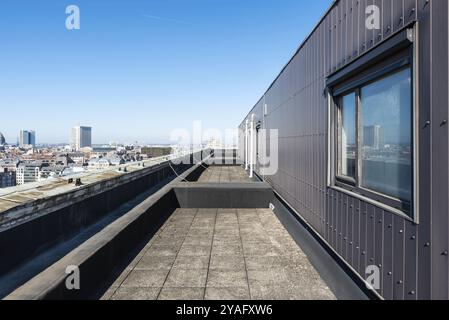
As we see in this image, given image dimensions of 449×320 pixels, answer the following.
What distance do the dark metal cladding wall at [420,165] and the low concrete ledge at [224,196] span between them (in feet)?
10.3

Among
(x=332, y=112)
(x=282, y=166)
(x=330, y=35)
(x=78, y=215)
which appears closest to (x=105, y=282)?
(x=78, y=215)

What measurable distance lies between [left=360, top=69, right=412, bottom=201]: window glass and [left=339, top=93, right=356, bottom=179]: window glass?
26cm

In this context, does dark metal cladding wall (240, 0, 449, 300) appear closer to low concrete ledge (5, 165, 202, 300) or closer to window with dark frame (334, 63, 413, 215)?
window with dark frame (334, 63, 413, 215)

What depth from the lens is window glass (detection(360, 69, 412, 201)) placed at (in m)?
2.77

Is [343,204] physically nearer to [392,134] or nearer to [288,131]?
[392,134]

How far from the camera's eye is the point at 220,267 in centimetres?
503

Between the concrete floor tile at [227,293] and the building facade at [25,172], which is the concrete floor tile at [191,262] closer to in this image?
the concrete floor tile at [227,293]

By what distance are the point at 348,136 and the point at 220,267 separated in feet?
8.92

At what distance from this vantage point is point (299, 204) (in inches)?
253

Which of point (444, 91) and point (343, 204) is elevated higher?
point (444, 91)

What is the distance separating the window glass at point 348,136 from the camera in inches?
160

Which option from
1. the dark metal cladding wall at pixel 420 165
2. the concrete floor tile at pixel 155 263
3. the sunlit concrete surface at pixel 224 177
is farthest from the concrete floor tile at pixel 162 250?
the sunlit concrete surface at pixel 224 177

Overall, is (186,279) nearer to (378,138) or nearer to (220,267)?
(220,267)

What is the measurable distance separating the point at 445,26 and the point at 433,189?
1089 mm
